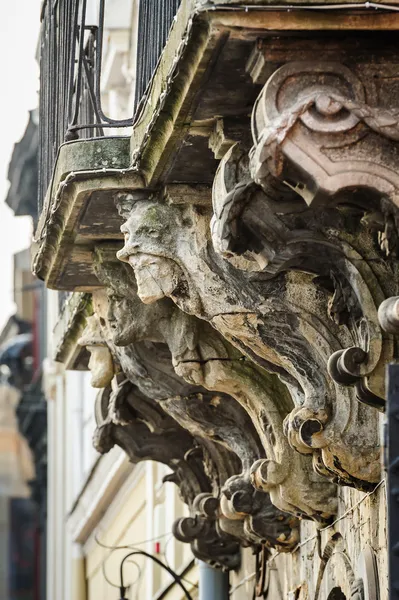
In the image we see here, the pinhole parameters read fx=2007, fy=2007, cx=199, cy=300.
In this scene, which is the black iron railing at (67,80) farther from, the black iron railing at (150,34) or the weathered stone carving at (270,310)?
the weathered stone carving at (270,310)

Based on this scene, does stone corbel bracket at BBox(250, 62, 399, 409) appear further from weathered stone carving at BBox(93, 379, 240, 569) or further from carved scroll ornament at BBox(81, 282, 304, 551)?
weathered stone carving at BBox(93, 379, 240, 569)

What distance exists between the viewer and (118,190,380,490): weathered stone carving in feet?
27.1

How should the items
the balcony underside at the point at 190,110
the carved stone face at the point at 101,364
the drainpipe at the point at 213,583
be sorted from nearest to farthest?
the balcony underside at the point at 190,110, the carved stone face at the point at 101,364, the drainpipe at the point at 213,583

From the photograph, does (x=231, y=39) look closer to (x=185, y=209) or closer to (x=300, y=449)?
(x=185, y=209)

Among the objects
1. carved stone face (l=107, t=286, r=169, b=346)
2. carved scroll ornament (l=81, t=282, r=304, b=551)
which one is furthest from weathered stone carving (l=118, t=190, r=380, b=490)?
carved scroll ornament (l=81, t=282, r=304, b=551)

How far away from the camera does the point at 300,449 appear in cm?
841

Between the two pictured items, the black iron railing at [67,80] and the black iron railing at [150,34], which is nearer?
the black iron railing at [150,34]

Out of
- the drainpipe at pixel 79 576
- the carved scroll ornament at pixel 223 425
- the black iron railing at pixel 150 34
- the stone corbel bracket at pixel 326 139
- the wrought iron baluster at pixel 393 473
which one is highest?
the black iron railing at pixel 150 34

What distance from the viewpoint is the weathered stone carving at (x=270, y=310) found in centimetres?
826

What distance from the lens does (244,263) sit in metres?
7.80

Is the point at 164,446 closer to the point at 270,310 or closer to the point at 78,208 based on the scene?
the point at 78,208

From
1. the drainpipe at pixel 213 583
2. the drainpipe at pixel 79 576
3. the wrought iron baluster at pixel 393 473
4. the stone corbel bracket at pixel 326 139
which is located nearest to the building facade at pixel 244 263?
the stone corbel bracket at pixel 326 139

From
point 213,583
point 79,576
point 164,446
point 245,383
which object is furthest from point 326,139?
point 79,576

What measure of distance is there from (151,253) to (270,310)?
547mm
